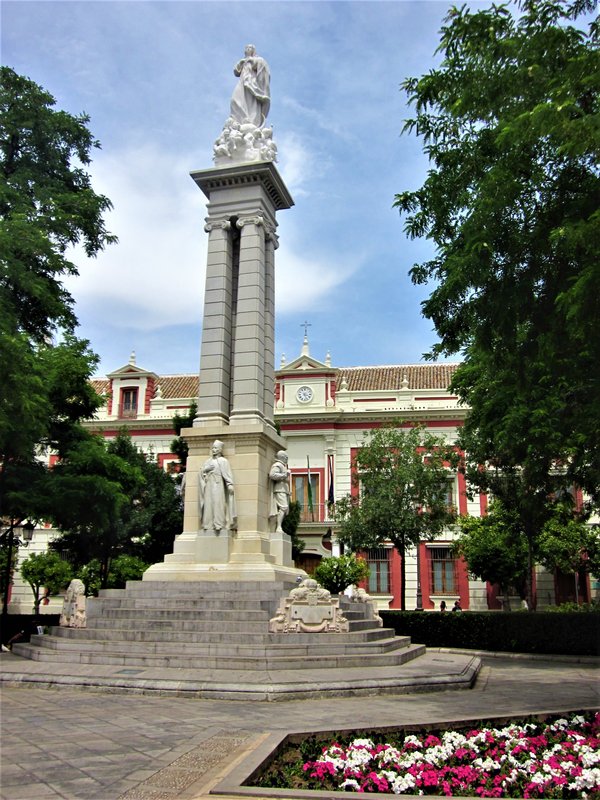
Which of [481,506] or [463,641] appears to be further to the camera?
[481,506]

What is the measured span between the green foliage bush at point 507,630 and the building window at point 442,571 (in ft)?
47.6

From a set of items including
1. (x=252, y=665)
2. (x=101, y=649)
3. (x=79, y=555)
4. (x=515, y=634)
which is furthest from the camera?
(x=79, y=555)

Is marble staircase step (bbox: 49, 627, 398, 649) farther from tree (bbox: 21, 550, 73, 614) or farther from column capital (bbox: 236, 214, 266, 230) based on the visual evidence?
tree (bbox: 21, 550, 73, 614)

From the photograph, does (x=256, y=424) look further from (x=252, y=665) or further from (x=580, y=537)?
(x=580, y=537)

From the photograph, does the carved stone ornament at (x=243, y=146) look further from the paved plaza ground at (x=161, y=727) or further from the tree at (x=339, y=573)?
the tree at (x=339, y=573)

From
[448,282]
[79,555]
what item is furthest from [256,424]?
[79,555]

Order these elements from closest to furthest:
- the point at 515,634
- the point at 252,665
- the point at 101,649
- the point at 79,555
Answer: the point at 252,665, the point at 101,649, the point at 515,634, the point at 79,555

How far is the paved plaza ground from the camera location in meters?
5.56

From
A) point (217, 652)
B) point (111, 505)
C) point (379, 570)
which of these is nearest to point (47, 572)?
point (379, 570)

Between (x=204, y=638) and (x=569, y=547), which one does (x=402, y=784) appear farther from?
(x=569, y=547)

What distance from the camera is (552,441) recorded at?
16.5m

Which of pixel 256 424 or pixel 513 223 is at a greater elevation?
pixel 513 223

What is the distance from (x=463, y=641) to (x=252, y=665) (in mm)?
13552

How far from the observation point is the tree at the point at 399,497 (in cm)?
2958
